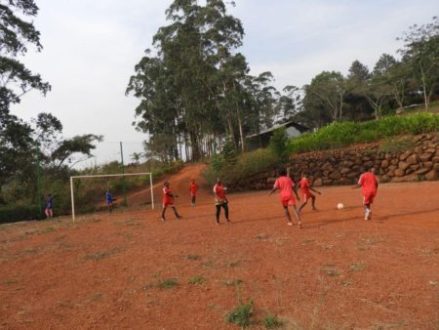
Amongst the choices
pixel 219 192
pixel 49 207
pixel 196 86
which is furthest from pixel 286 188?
pixel 196 86

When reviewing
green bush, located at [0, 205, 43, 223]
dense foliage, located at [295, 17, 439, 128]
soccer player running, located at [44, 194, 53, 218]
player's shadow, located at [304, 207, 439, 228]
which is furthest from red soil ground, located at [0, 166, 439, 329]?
dense foliage, located at [295, 17, 439, 128]

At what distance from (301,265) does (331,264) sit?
0.50 metres

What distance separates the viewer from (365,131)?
2672 centimetres

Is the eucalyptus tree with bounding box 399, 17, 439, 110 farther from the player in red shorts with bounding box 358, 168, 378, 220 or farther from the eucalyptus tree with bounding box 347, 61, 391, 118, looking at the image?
the player in red shorts with bounding box 358, 168, 378, 220

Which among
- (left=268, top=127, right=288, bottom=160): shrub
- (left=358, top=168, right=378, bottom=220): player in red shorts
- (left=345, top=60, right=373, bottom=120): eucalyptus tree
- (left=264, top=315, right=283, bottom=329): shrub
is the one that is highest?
(left=345, top=60, right=373, bottom=120): eucalyptus tree

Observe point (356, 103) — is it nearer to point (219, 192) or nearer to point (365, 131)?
point (365, 131)

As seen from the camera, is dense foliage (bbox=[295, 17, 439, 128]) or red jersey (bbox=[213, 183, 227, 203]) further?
dense foliage (bbox=[295, 17, 439, 128])

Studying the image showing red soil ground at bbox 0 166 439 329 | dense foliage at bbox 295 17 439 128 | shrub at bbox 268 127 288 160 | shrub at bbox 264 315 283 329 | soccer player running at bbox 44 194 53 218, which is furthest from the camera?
dense foliage at bbox 295 17 439 128

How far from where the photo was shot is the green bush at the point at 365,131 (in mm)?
24031

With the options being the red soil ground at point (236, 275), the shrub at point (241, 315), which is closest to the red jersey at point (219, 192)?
the red soil ground at point (236, 275)

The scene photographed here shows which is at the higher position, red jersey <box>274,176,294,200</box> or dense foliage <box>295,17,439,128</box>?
dense foliage <box>295,17,439,128</box>

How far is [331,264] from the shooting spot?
8.00 metres

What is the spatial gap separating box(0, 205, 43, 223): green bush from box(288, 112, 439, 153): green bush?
1510cm

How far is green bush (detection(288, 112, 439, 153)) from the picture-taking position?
24031 millimetres
